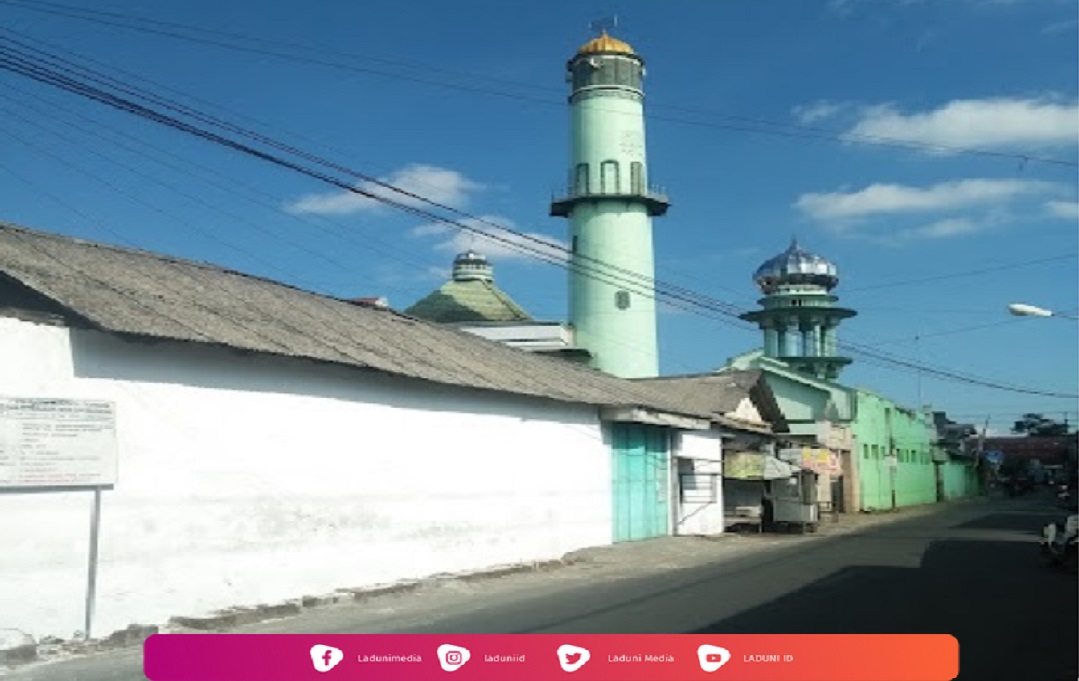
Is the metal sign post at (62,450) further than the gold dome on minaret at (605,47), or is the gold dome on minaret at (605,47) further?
the gold dome on minaret at (605,47)

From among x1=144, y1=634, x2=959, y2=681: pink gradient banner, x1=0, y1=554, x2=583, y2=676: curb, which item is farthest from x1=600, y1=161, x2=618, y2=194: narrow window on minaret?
x1=144, y1=634, x2=959, y2=681: pink gradient banner

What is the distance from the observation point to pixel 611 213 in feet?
167

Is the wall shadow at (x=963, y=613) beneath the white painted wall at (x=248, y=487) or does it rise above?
beneath

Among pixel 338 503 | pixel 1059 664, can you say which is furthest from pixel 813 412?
pixel 1059 664

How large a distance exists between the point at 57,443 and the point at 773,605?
27.1ft

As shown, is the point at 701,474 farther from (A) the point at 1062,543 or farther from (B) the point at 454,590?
(B) the point at 454,590

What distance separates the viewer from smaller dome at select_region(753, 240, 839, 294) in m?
→ 60.3

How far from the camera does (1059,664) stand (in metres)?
9.30

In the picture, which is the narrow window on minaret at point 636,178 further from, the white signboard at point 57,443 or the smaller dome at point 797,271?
the white signboard at point 57,443

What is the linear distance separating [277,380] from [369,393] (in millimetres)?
2073

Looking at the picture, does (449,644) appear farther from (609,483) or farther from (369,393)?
(609,483)

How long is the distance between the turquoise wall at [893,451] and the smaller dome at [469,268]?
2255cm

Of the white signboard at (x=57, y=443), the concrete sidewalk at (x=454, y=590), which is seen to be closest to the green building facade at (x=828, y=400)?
the concrete sidewalk at (x=454, y=590)

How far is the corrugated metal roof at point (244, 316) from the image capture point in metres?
12.6
